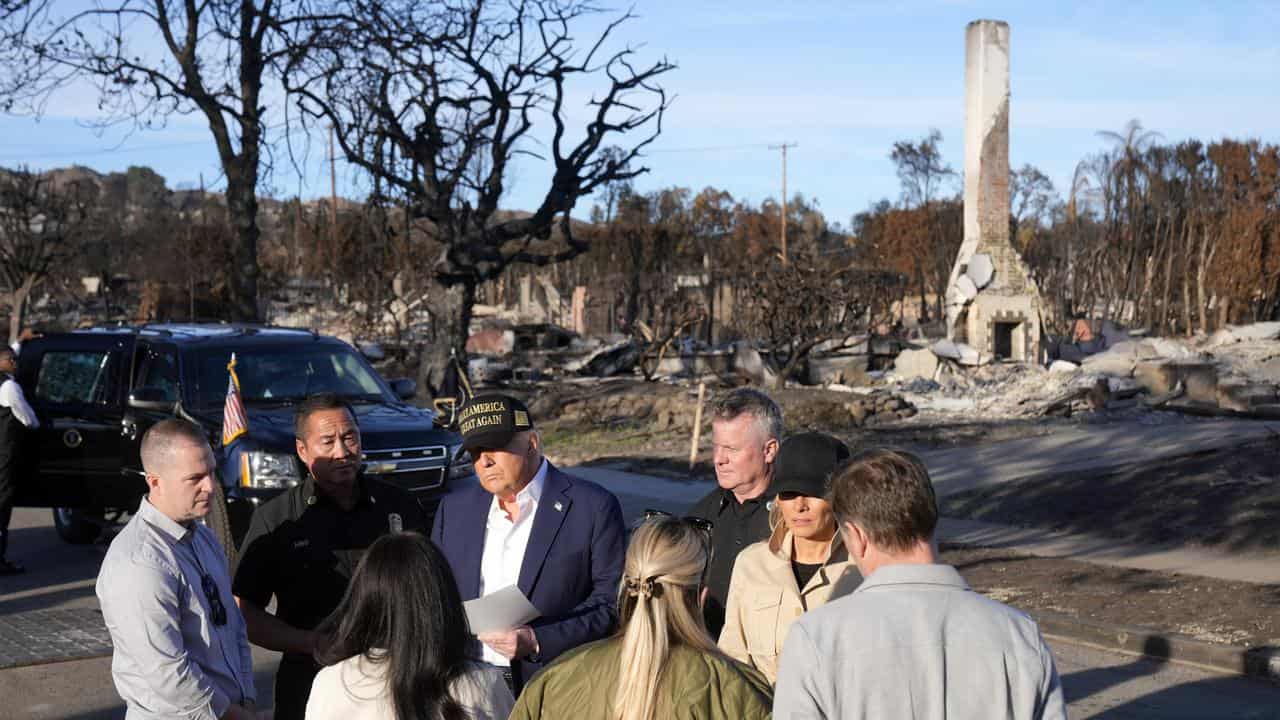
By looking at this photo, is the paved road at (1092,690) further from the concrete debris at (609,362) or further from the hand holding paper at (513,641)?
the concrete debris at (609,362)

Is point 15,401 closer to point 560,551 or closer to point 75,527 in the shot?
point 75,527

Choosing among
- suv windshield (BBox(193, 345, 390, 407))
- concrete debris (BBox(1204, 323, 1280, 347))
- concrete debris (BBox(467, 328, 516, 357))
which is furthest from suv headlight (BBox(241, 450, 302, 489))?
concrete debris (BBox(1204, 323, 1280, 347))

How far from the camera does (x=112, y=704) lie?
759 cm

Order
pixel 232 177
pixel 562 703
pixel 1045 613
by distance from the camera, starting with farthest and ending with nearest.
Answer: pixel 232 177
pixel 1045 613
pixel 562 703

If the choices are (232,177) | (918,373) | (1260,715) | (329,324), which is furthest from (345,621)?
(329,324)

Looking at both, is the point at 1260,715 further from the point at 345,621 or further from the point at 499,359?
the point at 499,359


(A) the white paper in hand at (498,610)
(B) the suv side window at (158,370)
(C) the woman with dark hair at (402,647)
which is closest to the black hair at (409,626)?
(C) the woman with dark hair at (402,647)

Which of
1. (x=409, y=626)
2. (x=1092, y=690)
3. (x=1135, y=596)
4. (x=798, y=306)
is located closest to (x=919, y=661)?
(x=409, y=626)

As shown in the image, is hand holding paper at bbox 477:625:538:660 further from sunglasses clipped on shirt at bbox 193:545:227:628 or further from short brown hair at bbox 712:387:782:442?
short brown hair at bbox 712:387:782:442

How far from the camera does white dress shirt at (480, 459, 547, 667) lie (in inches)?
179

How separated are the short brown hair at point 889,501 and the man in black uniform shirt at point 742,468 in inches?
64.0

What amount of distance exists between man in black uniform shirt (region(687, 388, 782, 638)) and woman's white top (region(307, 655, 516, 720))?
138 centimetres

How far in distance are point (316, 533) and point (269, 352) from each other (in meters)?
6.94

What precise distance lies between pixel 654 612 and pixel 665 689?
0.18m
